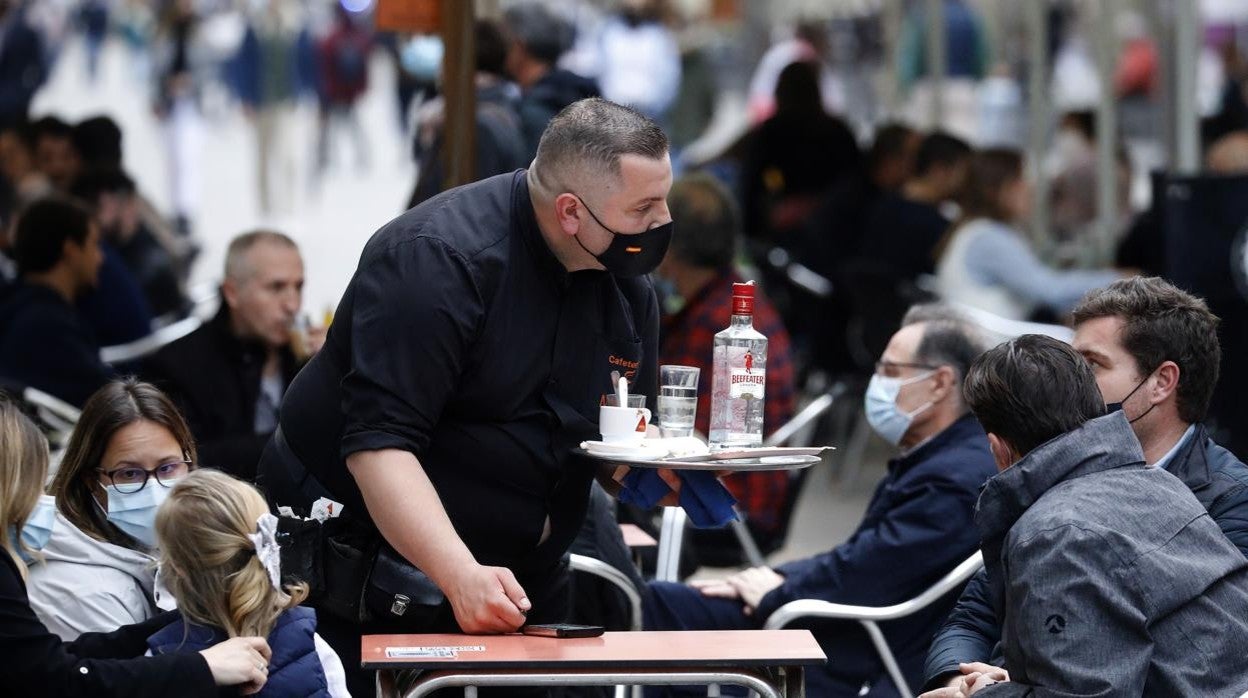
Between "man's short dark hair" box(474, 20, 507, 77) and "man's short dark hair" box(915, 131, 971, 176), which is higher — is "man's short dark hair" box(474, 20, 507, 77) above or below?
above

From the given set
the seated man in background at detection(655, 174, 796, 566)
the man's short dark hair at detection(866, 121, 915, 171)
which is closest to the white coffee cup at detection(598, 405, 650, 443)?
the seated man in background at detection(655, 174, 796, 566)

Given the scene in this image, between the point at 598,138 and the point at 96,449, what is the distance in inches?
48.5

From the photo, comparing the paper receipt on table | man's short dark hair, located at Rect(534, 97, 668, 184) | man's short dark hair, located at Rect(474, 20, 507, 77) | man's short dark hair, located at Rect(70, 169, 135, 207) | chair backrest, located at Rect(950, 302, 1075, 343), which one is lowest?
chair backrest, located at Rect(950, 302, 1075, 343)

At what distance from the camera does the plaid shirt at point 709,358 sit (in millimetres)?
5242

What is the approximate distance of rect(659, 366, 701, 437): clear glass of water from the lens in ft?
11.0

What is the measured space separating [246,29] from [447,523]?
16314 mm

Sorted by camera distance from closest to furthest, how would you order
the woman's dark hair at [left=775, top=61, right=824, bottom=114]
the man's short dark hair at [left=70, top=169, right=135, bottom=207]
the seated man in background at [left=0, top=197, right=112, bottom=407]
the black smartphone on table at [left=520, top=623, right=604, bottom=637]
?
the black smartphone on table at [left=520, top=623, right=604, bottom=637] < the seated man in background at [left=0, top=197, right=112, bottom=407] < the man's short dark hair at [left=70, top=169, right=135, bottom=207] < the woman's dark hair at [left=775, top=61, right=824, bottom=114]

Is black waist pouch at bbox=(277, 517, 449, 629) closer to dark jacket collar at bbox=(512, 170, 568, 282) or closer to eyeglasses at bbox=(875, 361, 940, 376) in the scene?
dark jacket collar at bbox=(512, 170, 568, 282)

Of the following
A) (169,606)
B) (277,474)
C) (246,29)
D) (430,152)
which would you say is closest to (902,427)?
(277,474)

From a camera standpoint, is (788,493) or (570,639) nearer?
(570,639)

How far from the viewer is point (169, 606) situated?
10.3ft

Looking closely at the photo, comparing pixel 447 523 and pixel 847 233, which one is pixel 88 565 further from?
pixel 847 233

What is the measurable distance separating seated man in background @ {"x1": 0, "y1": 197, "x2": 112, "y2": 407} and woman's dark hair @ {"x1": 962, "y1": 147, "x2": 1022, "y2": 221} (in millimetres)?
3635

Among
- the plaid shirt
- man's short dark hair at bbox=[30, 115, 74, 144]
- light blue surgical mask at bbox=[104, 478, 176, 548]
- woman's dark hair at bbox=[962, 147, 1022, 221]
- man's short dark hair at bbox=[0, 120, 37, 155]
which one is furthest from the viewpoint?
man's short dark hair at bbox=[0, 120, 37, 155]
